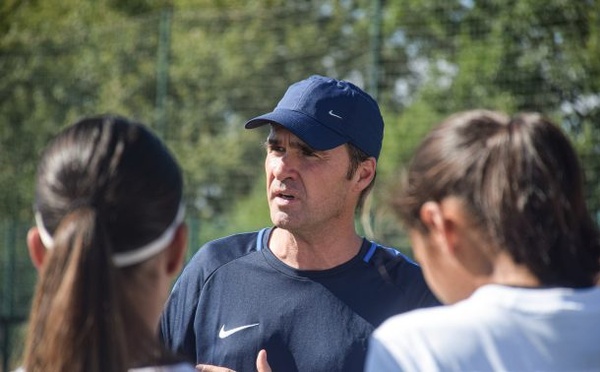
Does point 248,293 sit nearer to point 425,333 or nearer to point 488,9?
point 425,333

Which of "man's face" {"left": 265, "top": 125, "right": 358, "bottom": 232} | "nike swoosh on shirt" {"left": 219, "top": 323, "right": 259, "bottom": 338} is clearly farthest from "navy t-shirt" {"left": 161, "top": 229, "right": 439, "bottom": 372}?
"man's face" {"left": 265, "top": 125, "right": 358, "bottom": 232}

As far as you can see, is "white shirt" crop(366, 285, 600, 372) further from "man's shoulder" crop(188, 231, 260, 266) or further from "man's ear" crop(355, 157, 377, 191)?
"man's ear" crop(355, 157, 377, 191)

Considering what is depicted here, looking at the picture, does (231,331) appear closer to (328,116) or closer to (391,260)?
(391,260)

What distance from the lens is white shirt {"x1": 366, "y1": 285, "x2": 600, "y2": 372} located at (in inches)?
79.3

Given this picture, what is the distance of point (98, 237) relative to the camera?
197 cm

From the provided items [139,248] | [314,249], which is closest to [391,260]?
[314,249]

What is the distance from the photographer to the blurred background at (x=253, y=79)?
450 inches

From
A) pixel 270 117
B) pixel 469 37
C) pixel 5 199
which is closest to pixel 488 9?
pixel 469 37

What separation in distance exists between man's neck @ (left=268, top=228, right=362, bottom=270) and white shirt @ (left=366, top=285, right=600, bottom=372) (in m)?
1.54

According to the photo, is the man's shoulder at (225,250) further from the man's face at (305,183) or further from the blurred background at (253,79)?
the blurred background at (253,79)

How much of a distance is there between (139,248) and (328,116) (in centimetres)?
173

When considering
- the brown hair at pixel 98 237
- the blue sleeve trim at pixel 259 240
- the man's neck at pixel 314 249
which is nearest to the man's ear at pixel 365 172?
the man's neck at pixel 314 249

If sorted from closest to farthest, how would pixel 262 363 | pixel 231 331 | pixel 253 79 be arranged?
pixel 262 363 < pixel 231 331 < pixel 253 79

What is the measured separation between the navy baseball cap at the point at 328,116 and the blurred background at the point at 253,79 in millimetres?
5898
